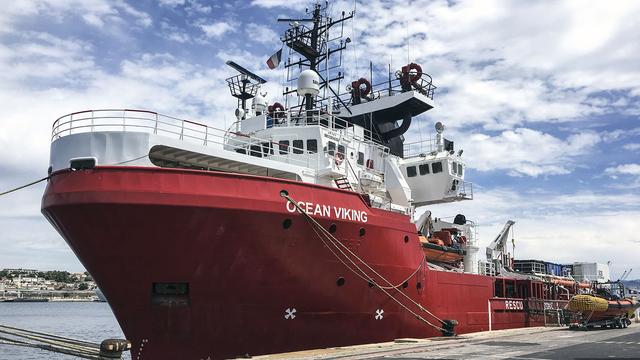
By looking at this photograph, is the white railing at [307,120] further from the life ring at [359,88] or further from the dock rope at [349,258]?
the dock rope at [349,258]

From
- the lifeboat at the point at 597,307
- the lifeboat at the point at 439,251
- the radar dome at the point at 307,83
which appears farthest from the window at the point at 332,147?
the lifeboat at the point at 597,307

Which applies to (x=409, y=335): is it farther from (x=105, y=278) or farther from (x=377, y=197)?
(x=105, y=278)

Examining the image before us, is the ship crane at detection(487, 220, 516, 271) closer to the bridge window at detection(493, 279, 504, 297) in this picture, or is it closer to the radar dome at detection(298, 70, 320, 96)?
the bridge window at detection(493, 279, 504, 297)

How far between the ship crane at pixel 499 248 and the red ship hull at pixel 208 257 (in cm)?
1597

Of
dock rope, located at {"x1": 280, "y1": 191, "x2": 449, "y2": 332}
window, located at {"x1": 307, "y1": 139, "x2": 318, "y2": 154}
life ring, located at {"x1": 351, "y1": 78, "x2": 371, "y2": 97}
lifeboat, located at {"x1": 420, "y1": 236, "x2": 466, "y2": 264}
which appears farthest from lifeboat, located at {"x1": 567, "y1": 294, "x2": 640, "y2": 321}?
window, located at {"x1": 307, "y1": 139, "x2": 318, "y2": 154}

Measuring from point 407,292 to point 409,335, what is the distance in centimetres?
→ 146

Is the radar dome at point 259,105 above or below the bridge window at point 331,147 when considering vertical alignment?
above

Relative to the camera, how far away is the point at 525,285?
28.9m

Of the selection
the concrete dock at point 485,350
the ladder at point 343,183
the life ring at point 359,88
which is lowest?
the concrete dock at point 485,350

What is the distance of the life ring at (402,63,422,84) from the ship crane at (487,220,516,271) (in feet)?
35.9

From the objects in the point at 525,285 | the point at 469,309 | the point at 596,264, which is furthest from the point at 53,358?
the point at 596,264

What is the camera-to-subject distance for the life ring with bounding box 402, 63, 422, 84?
24906 millimetres

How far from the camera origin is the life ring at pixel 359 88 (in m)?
25.9

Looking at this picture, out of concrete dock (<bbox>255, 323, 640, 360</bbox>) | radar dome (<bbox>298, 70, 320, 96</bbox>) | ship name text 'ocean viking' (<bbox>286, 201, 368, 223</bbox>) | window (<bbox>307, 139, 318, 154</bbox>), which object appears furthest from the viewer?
radar dome (<bbox>298, 70, 320, 96</bbox>)
